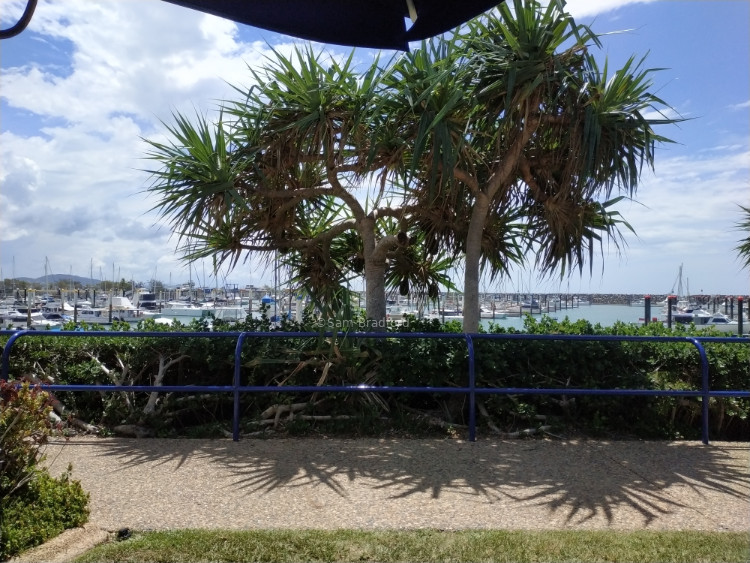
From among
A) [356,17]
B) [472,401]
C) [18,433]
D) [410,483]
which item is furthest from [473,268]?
[18,433]

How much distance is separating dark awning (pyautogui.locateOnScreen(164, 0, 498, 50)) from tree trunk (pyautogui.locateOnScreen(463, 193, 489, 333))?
508 cm

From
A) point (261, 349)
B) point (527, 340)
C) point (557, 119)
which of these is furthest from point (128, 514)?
point (557, 119)

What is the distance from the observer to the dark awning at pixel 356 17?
8.59 feet

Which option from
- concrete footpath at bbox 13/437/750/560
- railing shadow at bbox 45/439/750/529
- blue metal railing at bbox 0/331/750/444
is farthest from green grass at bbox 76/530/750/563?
blue metal railing at bbox 0/331/750/444

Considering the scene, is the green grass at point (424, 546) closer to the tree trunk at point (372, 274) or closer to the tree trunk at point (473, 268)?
the tree trunk at point (473, 268)

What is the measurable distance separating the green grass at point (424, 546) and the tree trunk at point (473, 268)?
429 cm

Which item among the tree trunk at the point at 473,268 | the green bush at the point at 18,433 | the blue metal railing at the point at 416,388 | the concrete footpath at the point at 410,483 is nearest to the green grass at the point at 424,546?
the concrete footpath at the point at 410,483

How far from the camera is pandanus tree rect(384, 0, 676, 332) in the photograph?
670 centimetres

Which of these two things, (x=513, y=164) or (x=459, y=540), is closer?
(x=459, y=540)

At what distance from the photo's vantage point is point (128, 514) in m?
4.03

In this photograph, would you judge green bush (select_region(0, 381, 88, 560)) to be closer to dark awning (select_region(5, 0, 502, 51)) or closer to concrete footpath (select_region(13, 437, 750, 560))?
concrete footpath (select_region(13, 437, 750, 560))

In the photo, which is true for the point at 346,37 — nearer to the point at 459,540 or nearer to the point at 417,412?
the point at 459,540

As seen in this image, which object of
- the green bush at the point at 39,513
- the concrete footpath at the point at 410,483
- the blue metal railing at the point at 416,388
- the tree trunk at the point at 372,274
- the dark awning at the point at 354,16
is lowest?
the concrete footpath at the point at 410,483

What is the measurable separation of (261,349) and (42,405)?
2.83 meters
